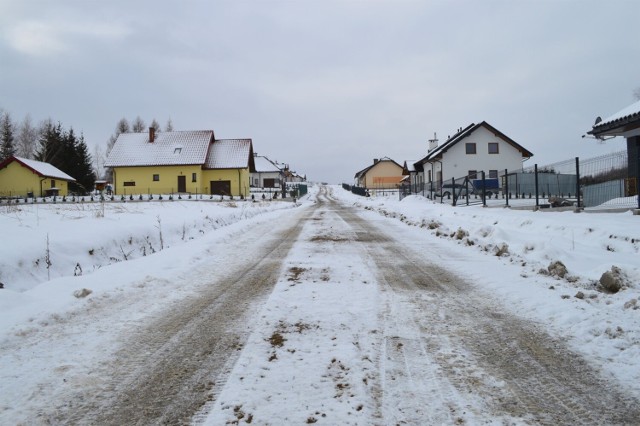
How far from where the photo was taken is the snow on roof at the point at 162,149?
43.8m

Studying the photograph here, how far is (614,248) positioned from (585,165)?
6.39 m

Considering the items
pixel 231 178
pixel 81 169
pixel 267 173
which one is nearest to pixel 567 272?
pixel 231 178

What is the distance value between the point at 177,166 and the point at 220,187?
207 inches

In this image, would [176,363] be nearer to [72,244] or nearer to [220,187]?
[72,244]

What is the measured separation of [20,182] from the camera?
43.4 meters

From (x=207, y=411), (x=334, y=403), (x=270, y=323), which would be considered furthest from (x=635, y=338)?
(x=207, y=411)

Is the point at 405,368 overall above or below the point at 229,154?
below

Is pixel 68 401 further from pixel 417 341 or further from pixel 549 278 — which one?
pixel 549 278

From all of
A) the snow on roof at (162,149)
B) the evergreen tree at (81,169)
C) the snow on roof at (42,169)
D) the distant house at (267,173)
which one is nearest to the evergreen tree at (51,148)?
the evergreen tree at (81,169)

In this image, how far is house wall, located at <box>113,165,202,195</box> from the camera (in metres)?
43.8

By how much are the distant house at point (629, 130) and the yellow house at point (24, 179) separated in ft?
160

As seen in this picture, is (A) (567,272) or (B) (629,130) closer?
(A) (567,272)

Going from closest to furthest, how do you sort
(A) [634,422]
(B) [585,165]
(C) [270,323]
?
(A) [634,422]
(C) [270,323]
(B) [585,165]

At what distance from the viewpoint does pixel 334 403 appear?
7.29ft
